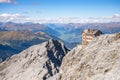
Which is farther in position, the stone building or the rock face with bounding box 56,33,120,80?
the stone building

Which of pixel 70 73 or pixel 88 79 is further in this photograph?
pixel 70 73

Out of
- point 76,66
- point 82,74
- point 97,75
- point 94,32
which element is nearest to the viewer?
point 97,75

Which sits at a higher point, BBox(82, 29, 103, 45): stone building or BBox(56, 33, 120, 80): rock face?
BBox(82, 29, 103, 45): stone building

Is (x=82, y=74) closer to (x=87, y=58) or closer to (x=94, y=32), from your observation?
(x=87, y=58)

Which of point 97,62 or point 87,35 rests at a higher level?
point 87,35

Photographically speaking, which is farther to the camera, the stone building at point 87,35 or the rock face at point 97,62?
the stone building at point 87,35

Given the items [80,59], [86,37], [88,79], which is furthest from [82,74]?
[86,37]

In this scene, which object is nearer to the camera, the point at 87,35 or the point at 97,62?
the point at 97,62

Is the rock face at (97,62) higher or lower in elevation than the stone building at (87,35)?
lower
